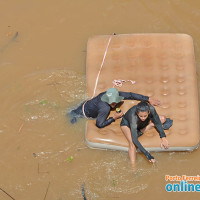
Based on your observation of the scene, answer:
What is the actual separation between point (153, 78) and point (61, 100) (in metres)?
1.35

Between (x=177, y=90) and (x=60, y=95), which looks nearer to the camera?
(x=177, y=90)

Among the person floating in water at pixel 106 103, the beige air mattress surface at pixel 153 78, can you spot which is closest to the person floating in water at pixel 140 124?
the beige air mattress surface at pixel 153 78

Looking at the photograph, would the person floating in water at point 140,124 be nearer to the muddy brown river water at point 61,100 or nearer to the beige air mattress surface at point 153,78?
the beige air mattress surface at point 153,78

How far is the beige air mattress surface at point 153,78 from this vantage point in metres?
4.07

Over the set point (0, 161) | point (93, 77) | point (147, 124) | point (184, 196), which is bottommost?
point (184, 196)

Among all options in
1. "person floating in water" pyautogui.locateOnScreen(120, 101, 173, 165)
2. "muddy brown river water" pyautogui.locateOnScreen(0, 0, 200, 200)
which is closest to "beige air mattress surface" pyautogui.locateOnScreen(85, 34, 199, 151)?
"person floating in water" pyautogui.locateOnScreen(120, 101, 173, 165)

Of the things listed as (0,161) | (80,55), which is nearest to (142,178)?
(0,161)

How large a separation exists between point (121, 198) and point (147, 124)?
0.93 m

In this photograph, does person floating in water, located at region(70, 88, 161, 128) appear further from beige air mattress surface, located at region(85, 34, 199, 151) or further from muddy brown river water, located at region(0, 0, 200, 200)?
muddy brown river water, located at region(0, 0, 200, 200)

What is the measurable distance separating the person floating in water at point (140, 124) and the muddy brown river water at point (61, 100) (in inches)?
10.1

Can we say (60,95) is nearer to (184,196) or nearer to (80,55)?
(80,55)

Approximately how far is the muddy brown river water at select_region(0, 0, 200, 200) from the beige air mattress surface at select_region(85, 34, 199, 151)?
0.24 metres

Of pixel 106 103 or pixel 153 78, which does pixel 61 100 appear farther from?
pixel 153 78

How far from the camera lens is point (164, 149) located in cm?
403
